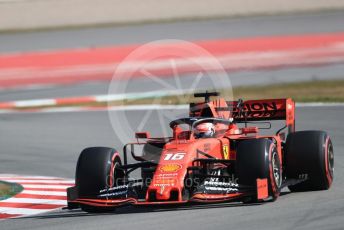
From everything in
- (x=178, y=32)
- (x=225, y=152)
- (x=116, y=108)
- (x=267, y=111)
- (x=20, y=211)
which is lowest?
(x=20, y=211)

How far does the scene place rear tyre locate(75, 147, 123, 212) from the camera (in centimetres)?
1159

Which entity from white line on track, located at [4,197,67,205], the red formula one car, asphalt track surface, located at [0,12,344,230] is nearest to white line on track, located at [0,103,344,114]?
asphalt track surface, located at [0,12,344,230]

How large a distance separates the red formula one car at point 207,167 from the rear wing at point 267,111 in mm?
351

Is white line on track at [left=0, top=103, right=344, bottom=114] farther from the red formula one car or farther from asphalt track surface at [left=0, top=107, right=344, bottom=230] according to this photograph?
the red formula one car

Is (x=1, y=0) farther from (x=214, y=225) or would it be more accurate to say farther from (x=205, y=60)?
(x=214, y=225)

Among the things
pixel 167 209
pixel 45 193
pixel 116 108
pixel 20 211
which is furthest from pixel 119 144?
pixel 167 209

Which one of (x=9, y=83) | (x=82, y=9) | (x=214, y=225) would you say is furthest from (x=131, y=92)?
(x=82, y=9)

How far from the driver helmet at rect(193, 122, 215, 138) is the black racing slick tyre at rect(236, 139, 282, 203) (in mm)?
857

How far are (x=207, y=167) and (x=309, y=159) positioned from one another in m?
Result: 1.45

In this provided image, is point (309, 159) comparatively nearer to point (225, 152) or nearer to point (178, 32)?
point (225, 152)

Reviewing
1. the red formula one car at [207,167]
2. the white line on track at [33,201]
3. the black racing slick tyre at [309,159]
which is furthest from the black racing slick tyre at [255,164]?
the white line on track at [33,201]

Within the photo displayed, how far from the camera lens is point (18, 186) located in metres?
15.2

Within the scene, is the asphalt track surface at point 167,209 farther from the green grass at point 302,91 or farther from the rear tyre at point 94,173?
the green grass at point 302,91

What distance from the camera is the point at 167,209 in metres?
11.4
